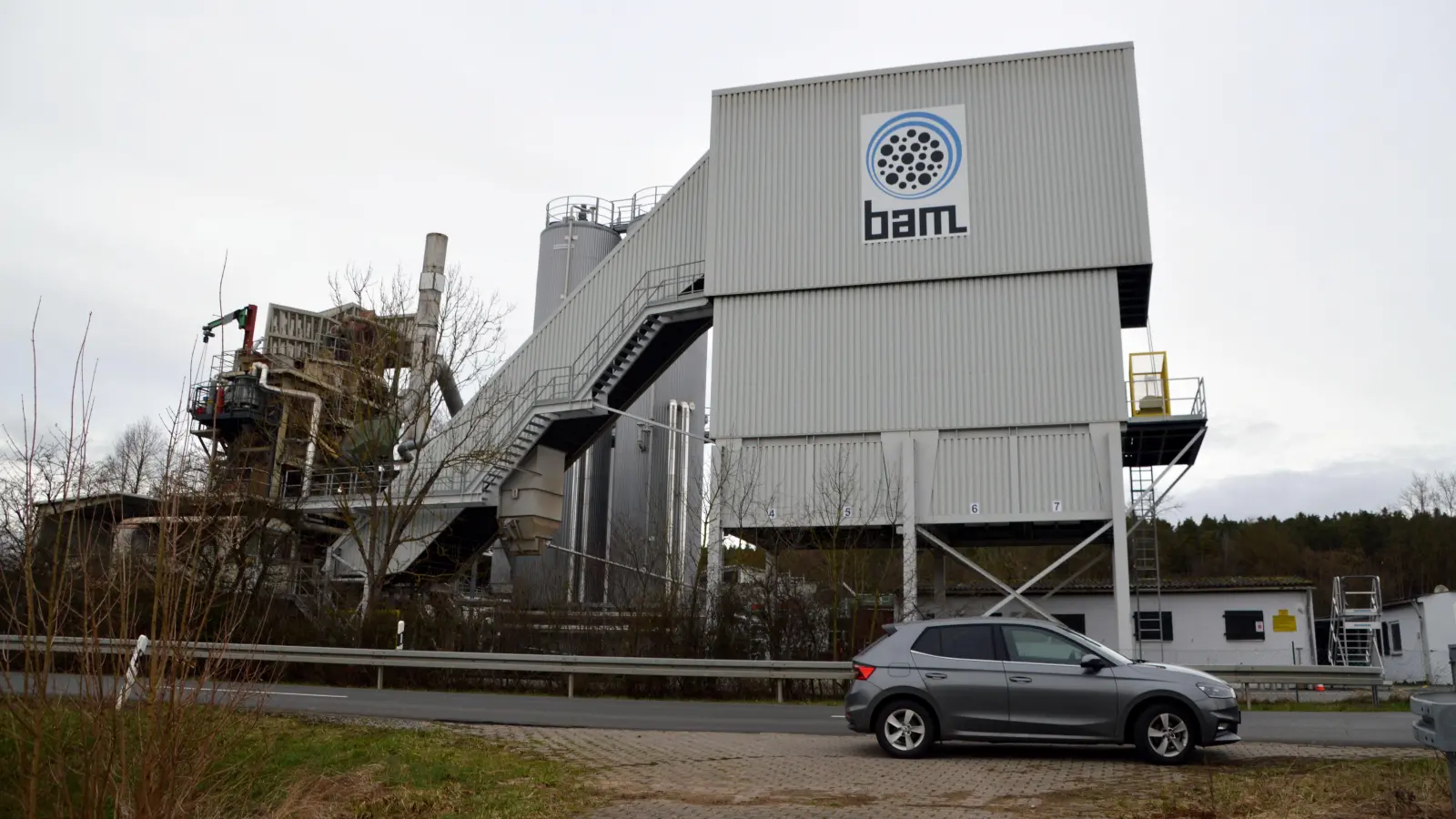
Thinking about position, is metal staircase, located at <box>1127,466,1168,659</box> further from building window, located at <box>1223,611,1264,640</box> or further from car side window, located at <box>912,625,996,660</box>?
car side window, located at <box>912,625,996,660</box>

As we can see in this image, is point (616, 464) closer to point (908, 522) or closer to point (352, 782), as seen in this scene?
point (908, 522)

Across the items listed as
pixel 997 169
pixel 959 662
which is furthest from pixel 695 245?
pixel 959 662

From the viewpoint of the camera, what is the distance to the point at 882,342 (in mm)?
28156

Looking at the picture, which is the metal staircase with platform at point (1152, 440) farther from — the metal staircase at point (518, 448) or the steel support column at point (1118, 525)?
the metal staircase at point (518, 448)

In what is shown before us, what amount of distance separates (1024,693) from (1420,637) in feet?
90.8

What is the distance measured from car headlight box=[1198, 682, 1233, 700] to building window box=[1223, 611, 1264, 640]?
2275 centimetres

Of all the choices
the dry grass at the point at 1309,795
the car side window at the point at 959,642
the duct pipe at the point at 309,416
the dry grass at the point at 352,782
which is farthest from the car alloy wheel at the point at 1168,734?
the duct pipe at the point at 309,416

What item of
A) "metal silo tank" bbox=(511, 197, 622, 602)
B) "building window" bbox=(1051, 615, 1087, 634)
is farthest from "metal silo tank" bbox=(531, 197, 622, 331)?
"building window" bbox=(1051, 615, 1087, 634)

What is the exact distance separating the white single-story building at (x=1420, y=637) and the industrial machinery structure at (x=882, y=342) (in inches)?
290

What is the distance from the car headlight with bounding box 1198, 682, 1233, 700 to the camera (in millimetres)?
10938

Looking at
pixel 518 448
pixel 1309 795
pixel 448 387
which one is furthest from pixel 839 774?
pixel 448 387

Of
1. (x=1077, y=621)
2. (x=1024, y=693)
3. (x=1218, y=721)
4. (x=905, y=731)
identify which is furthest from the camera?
(x=1077, y=621)

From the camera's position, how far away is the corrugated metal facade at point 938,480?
26312 millimetres

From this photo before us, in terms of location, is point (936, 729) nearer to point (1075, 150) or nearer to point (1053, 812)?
point (1053, 812)
